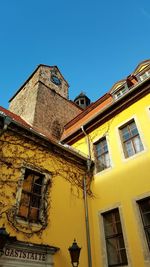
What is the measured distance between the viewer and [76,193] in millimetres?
8609

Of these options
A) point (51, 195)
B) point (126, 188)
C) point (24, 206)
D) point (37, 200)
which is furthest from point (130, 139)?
point (24, 206)

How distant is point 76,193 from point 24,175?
90.4 inches

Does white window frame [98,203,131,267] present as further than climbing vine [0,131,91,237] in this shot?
Yes

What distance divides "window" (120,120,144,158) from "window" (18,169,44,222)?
11.0 ft

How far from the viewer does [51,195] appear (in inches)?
302

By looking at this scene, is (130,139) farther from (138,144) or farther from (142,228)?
(142,228)

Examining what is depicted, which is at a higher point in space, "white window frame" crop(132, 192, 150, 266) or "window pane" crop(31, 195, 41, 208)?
"window pane" crop(31, 195, 41, 208)

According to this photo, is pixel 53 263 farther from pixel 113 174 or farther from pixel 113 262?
pixel 113 174

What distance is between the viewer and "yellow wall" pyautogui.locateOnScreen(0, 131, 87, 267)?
6375 millimetres

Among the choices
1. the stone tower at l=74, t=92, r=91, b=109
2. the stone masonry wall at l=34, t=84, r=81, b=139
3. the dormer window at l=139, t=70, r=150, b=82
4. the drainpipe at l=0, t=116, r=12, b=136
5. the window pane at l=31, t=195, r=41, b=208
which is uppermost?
the stone tower at l=74, t=92, r=91, b=109

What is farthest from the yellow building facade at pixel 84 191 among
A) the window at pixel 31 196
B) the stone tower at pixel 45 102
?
the stone tower at pixel 45 102

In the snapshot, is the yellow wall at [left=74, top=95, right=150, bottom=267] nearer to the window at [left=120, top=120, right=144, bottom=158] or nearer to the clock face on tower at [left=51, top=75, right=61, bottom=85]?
the window at [left=120, top=120, right=144, bottom=158]

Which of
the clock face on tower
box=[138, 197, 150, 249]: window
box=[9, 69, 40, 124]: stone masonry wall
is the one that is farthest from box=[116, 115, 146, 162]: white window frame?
the clock face on tower

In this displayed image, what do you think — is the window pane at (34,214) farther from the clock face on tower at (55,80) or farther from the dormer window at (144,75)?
the clock face on tower at (55,80)
